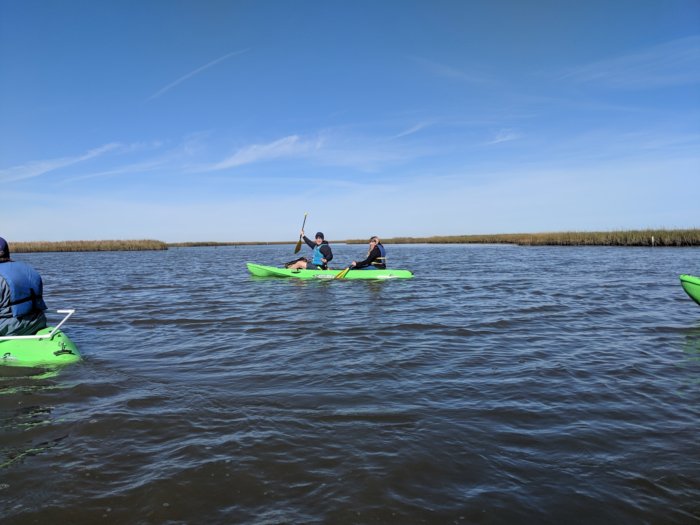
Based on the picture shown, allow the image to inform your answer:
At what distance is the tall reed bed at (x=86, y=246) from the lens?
56.6 metres

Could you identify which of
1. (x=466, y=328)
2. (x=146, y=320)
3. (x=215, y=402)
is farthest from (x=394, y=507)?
(x=146, y=320)

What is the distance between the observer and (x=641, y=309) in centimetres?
1074

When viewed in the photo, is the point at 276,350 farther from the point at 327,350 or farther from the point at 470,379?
the point at 470,379

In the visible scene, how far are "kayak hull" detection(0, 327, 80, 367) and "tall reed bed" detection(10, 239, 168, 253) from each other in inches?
2203

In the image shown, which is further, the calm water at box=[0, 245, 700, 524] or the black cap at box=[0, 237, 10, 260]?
the black cap at box=[0, 237, 10, 260]

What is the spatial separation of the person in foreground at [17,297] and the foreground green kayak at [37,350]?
295mm

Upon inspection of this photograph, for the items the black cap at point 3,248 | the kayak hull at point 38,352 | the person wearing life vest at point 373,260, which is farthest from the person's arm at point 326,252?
the black cap at point 3,248

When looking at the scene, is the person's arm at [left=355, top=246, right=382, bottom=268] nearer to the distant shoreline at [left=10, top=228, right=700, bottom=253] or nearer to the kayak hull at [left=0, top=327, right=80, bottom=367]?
the kayak hull at [left=0, top=327, right=80, bottom=367]

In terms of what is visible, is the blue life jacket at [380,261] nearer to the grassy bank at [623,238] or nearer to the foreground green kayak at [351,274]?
the foreground green kayak at [351,274]

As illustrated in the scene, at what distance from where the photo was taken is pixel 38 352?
6.52 metres

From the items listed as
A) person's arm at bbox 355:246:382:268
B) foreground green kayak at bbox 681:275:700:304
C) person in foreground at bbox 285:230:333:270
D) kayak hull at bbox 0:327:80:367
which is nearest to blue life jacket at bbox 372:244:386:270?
person's arm at bbox 355:246:382:268

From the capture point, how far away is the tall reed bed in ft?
186

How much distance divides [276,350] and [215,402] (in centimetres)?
237

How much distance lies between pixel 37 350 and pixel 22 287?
0.98 meters
